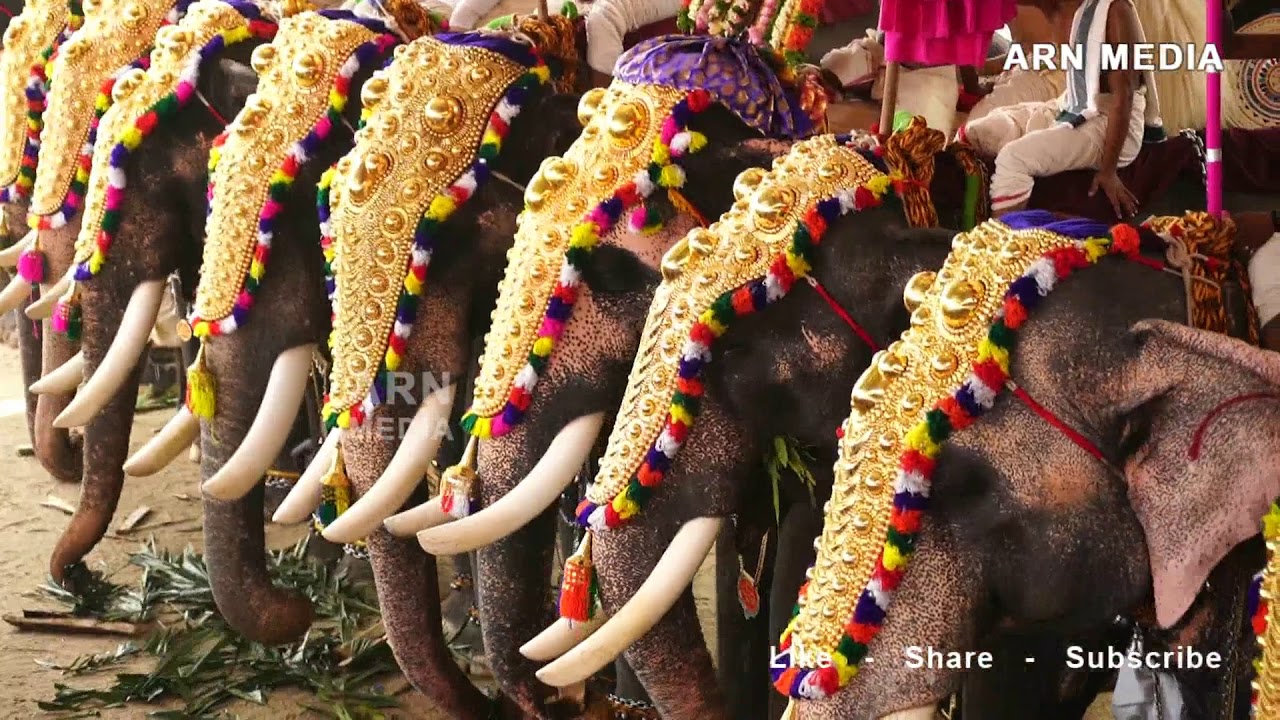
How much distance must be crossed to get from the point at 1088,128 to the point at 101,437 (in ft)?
5.35

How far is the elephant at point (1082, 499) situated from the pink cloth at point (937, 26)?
383 millimetres

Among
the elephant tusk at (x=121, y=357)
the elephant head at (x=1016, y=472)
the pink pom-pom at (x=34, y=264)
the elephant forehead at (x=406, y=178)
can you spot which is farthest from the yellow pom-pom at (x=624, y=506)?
the pink pom-pom at (x=34, y=264)

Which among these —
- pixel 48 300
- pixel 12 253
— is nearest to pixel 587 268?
pixel 48 300

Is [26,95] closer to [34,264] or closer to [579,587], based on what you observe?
[34,264]

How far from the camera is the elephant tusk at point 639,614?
154cm

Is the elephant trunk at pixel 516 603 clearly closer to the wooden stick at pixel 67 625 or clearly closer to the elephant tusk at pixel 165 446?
the elephant tusk at pixel 165 446

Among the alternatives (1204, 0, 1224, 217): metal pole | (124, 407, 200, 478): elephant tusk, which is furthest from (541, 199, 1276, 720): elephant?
(124, 407, 200, 478): elephant tusk

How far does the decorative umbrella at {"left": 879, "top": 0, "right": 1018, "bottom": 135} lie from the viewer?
166cm

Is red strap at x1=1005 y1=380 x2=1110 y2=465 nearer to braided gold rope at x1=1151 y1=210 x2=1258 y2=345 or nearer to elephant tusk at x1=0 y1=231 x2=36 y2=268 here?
braided gold rope at x1=1151 y1=210 x2=1258 y2=345

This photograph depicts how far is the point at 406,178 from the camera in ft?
6.29

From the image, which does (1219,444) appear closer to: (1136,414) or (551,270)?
(1136,414)

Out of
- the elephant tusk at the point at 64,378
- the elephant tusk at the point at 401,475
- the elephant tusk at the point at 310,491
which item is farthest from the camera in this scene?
the elephant tusk at the point at 64,378

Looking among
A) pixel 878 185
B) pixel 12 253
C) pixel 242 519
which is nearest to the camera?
pixel 878 185

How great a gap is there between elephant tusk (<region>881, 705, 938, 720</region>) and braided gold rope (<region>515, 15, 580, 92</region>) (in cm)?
93
